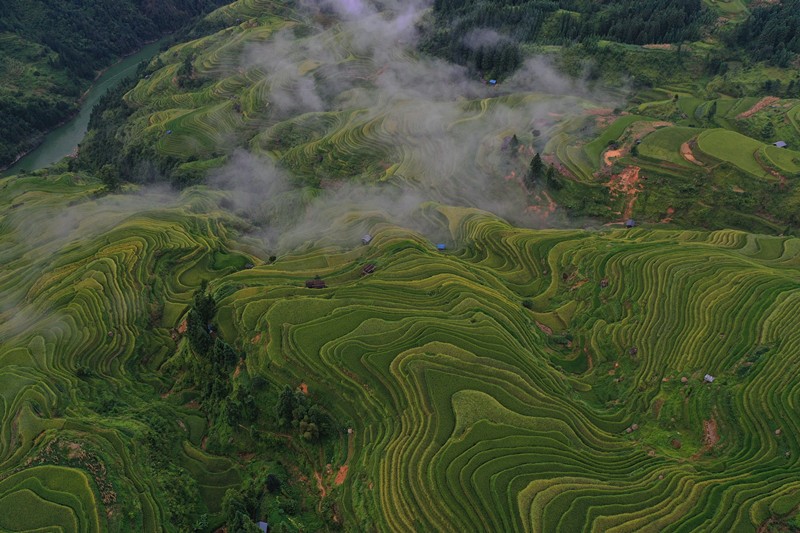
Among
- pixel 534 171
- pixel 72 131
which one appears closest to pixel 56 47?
pixel 72 131

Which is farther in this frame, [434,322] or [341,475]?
[434,322]

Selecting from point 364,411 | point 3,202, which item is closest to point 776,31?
point 364,411

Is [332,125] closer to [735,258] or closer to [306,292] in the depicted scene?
[306,292]

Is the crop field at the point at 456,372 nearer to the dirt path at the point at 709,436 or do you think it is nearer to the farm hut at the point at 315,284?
the dirt path at the point at 709,436

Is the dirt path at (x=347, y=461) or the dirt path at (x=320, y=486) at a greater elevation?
the dirt path at (x=347, y=461)

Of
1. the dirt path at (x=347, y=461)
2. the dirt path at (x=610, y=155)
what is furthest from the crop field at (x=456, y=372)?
the dirt path at (x=610, y=155)

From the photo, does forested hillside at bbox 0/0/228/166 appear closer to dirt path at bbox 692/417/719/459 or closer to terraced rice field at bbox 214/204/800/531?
terraced rice field at bbox 214/204/800/531

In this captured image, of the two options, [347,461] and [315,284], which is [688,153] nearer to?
[315,284]
